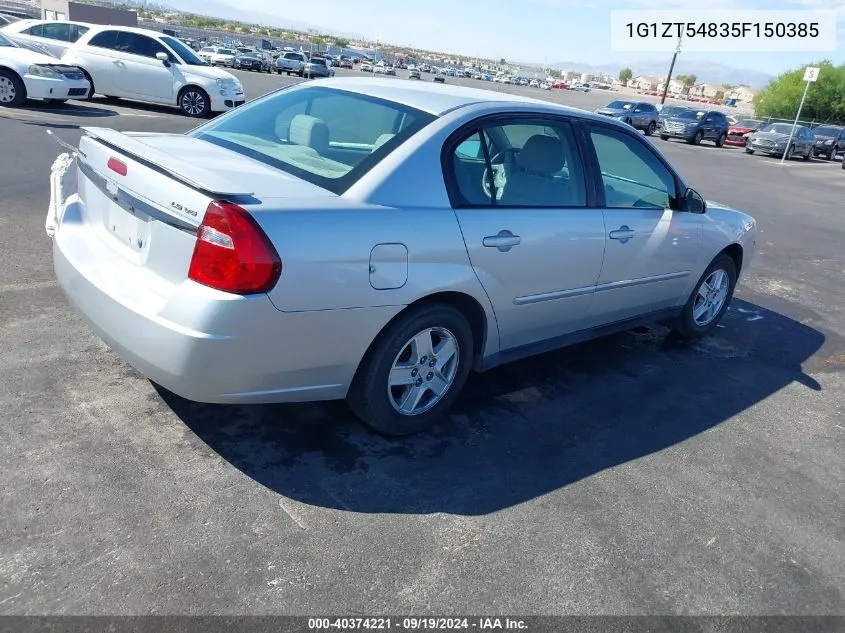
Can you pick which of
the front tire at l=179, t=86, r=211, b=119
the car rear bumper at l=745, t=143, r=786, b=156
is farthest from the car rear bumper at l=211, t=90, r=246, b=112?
the car rear bumper at l=745, t=143, r=786, b=156

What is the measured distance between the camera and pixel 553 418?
4.12 meters

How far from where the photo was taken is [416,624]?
2.49m

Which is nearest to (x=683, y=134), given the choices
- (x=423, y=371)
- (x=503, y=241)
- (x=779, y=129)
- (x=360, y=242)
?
(x=779, y=129)

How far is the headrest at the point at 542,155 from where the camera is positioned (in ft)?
13.4

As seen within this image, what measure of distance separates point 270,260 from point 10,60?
13459 mm

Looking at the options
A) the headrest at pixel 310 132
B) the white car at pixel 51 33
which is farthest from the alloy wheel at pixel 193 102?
the headrest at pixel 310 132

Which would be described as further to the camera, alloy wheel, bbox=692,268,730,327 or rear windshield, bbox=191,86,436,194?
alloy wheel, bbox=692,268,730,327

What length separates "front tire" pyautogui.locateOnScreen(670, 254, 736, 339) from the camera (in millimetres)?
5500

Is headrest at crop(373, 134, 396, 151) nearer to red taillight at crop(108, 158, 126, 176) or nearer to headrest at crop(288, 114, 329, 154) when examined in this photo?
headrest at crop(288, 114, 329, 154)

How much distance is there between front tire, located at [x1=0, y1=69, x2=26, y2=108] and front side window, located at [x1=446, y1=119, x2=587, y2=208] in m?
12.7

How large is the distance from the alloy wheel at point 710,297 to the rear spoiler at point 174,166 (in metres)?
3.94

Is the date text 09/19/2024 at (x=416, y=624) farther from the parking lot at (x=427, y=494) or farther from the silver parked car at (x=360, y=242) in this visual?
the silver parked car at (x=360, y=242)

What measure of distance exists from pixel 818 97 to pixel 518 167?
181 ft

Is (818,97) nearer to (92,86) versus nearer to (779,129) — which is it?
(779,129)
